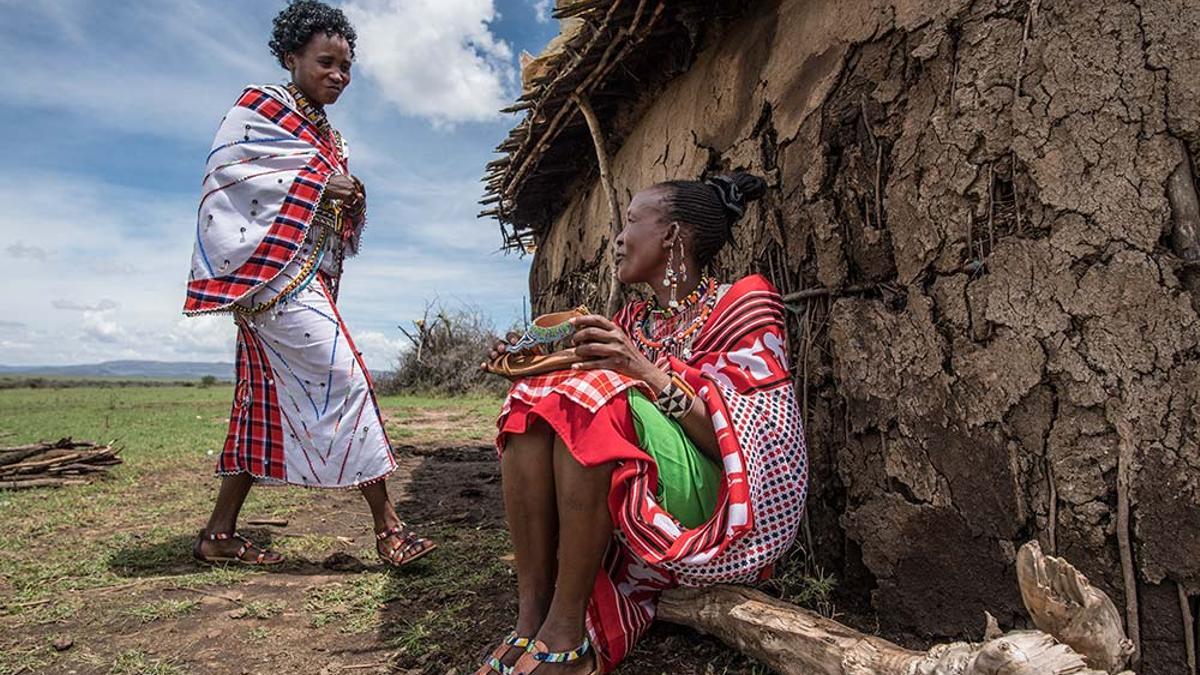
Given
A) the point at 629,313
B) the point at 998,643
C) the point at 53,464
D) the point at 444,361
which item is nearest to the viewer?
the point at 998,643

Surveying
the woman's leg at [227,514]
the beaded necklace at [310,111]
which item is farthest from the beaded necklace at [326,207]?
the woman's leg at [227,514]

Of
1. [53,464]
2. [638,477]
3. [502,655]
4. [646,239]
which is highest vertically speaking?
[646,239]

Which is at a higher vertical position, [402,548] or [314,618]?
[402,548]

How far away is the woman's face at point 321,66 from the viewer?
10.7 feet

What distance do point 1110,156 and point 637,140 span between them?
2.52 metres

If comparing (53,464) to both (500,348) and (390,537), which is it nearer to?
(390,537)

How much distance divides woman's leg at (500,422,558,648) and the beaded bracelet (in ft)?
1.05

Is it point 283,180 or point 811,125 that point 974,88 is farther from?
point 283,180

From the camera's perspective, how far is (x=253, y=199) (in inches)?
124

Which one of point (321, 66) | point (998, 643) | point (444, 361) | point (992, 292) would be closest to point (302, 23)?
point (321, 66)

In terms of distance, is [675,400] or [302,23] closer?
[675,400]

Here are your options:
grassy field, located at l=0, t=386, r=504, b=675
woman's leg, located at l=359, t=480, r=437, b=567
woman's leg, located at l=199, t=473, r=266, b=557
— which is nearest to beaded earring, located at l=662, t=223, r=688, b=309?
grassy field, located at l=0, t=386, r=504, b=675

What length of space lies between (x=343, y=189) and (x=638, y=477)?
6.94ft

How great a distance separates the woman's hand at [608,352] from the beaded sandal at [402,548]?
57.2 inches
